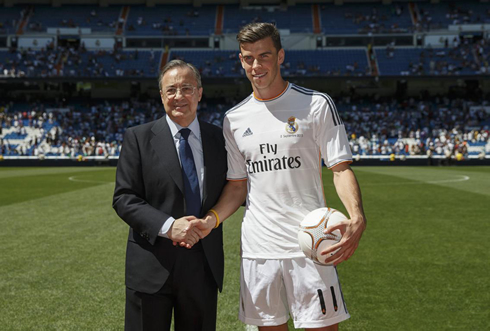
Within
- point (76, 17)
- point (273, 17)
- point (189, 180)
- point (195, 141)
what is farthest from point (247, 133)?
point (76, 17)

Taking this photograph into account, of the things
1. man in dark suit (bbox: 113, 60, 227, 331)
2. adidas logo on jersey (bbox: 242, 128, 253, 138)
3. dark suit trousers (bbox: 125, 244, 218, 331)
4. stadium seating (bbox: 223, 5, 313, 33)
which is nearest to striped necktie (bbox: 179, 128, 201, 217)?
man in dark suit (bbox: 113, 60, 227, 331)

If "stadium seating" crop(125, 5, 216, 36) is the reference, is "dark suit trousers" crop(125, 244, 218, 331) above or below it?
below

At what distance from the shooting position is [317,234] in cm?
283

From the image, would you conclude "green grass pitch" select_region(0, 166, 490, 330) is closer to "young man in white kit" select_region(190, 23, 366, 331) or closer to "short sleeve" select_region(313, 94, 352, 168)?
"young man in white kit" select_region(190, 23, 366, 331)

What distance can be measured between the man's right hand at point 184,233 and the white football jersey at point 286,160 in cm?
39

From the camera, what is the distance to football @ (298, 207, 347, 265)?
9.27 ft

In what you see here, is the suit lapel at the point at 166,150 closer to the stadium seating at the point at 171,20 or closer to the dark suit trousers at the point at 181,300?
the dark suit trousers at the point at 181,300

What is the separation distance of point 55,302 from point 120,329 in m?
1.27

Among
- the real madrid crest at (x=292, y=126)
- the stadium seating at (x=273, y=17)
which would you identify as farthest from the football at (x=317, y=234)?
the stadium seating at (x=273, y=17)

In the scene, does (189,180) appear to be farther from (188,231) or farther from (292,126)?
(292,126)

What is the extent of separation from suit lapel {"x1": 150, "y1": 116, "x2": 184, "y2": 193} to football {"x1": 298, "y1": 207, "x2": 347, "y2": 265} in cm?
79

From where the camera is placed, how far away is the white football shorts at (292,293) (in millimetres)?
2918

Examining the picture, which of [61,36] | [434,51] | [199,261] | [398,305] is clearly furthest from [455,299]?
[61,36]

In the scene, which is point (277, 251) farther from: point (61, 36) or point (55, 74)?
point (61, 36)
